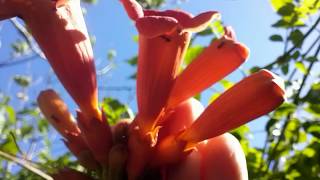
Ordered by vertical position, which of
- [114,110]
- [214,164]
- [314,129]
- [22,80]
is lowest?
[22,80]

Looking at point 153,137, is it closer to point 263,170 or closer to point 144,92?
point 144,92

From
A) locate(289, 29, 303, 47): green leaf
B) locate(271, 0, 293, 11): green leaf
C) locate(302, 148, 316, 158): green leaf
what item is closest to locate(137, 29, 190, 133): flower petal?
locate(289, 29, 303, 47): green leaf

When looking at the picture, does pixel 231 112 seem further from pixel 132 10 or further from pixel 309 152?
pixel 309 152

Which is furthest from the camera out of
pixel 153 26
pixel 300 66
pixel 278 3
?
pixel 278 3

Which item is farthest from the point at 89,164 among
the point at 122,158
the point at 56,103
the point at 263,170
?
the point at 263,170

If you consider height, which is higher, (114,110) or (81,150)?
(81,150)

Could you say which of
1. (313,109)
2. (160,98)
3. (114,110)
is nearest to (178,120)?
(160,98)

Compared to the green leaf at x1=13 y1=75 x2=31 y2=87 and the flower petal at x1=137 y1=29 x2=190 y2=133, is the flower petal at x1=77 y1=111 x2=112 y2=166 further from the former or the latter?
Result: the green leaf at x1=13 y1=75 x2=31 y2=87
